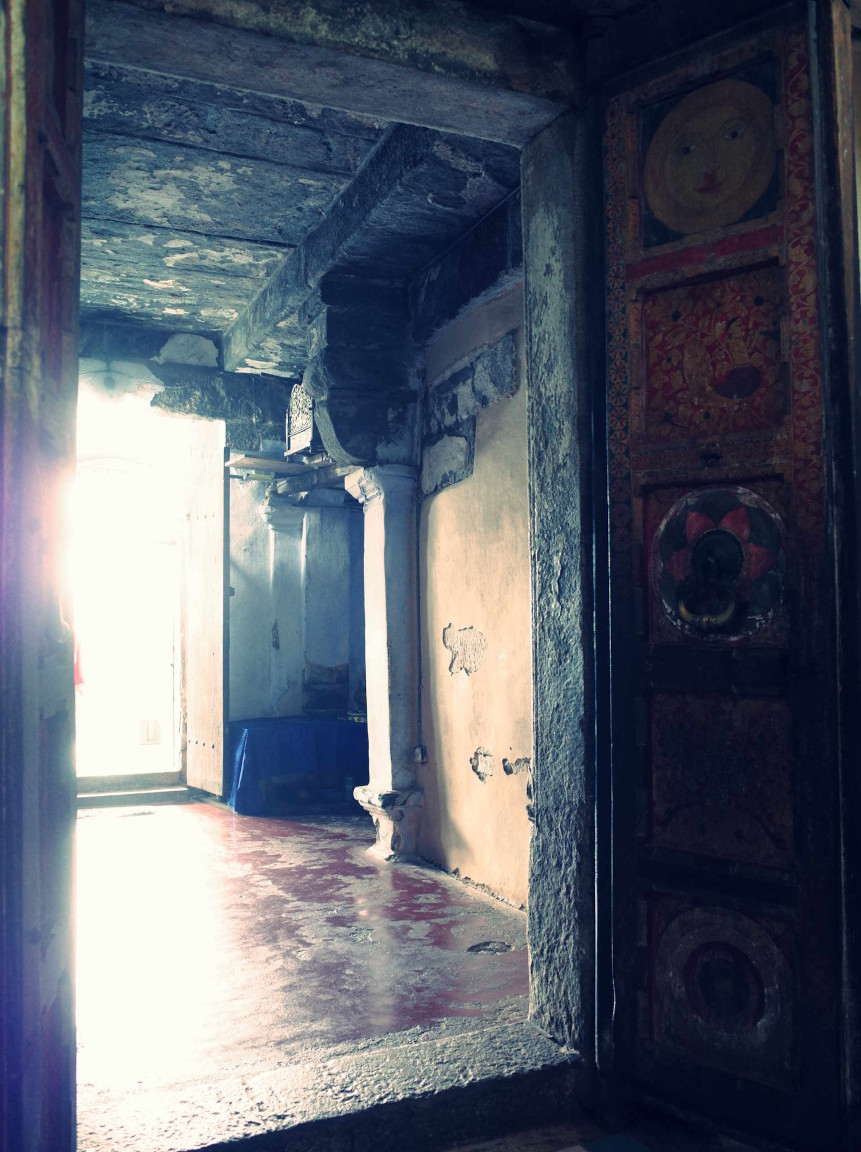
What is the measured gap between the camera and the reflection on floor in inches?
88.0

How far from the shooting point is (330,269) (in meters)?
4.61

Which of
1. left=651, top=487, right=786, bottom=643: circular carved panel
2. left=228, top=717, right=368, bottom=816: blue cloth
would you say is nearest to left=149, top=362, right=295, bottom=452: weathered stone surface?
left=228, top=717, right=368, bottom=816: blue cloth

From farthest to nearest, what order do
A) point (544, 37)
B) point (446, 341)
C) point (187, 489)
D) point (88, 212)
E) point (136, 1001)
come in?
point (187, 489) < point (446, 341) < point (88, 212) < point (136, 1001) < point (544, 37)

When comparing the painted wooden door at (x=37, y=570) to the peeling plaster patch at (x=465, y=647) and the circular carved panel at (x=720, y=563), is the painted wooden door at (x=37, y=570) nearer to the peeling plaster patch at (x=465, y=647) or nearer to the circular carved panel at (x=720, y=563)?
the circular carved panel at (x=720, y=563)

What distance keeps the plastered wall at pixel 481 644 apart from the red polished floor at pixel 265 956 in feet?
0.89

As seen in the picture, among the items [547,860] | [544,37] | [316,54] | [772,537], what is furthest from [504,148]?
[547,860]

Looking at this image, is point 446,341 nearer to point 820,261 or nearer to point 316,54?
point 316,54

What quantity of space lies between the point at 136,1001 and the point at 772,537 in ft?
7.99

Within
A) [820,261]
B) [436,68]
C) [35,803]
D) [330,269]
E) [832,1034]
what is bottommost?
[832,1034]

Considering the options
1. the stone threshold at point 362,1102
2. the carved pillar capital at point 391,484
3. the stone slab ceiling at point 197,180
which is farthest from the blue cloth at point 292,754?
the stone threshold at point 362,1102

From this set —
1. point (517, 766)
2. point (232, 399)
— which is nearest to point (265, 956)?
point (517, 766)

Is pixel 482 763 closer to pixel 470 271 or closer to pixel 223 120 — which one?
pixel 470 271

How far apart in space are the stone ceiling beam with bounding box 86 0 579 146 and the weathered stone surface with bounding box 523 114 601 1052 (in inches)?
7.2

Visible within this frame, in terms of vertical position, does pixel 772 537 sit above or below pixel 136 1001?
above
